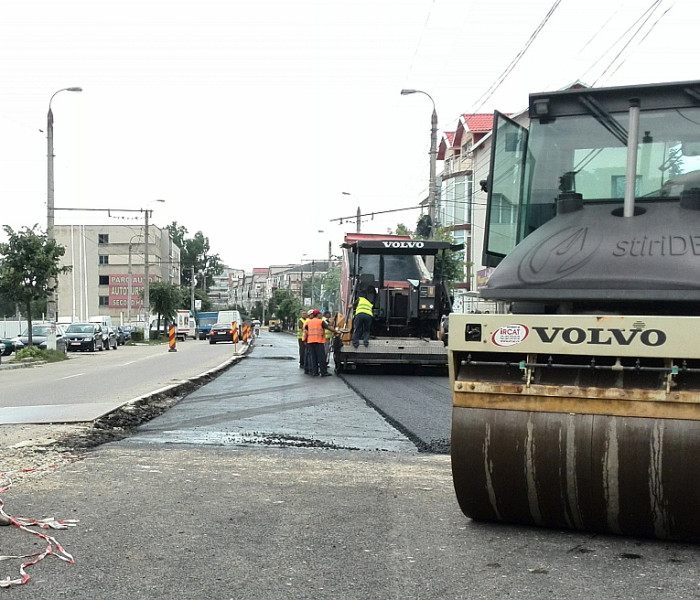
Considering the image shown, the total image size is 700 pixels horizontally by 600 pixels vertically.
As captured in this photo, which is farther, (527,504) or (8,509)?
(8,509)

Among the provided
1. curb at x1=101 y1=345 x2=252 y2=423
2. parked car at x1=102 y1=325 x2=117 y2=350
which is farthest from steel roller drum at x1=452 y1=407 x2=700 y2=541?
parked car at x1=102 y1=325 x2=117 y2=350

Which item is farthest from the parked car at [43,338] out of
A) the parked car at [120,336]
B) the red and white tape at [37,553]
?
the red and white tape at [37,553]

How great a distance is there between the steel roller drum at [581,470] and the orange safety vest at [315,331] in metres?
14.7

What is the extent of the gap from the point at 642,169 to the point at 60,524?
13.6 feet

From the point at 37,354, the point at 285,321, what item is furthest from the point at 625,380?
the point at 285,321

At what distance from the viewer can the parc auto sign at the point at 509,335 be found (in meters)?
5.02

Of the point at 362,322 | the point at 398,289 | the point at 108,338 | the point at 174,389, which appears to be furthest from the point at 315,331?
the point at 108,338

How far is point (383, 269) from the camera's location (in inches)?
821

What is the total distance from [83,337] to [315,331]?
2403 centimetres

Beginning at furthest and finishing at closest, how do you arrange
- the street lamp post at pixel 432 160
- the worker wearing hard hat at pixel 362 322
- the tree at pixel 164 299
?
the tree at pixel 164 299
the street lamp post at pixel 432 160
the worker wearing hard hat at pixel 362 322

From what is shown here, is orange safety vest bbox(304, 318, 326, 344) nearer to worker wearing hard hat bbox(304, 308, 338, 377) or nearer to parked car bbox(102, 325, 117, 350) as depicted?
worker wearing hard hat bbox(304, 308, 338, 377)

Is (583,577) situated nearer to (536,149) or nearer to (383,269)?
(536,149)

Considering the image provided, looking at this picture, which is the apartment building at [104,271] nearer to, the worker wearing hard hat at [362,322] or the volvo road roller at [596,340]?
the worker wearing hard hat at [362,322]

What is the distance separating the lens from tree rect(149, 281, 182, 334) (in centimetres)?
7675
